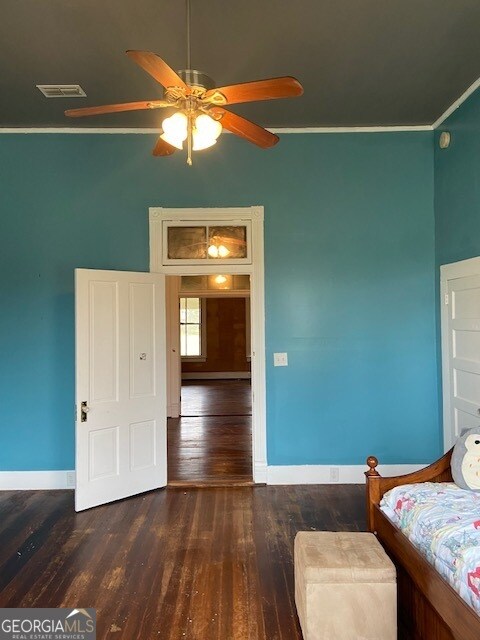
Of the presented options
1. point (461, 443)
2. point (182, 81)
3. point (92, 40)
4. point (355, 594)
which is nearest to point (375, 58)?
point (182, 81)

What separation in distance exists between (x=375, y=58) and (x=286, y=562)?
364cm

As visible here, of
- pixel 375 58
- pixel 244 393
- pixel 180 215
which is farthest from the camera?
pixel 244 393

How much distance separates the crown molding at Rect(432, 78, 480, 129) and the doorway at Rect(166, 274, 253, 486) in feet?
13.0

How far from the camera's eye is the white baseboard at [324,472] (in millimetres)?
3908

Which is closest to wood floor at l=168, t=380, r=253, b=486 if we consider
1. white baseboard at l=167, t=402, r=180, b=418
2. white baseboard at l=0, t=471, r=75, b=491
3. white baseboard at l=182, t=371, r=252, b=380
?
white baseboard at l=167, t=402, r=180, b=418

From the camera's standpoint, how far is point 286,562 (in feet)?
8.63

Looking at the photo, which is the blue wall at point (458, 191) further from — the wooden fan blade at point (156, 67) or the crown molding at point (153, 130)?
the wooden fan blade at point (156, 67)

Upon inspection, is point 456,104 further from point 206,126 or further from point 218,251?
point 206,126

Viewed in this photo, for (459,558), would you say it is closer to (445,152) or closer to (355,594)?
(355,594)

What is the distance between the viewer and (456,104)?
3.54m

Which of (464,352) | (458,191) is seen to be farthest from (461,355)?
(458,191)

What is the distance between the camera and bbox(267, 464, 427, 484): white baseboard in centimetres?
391

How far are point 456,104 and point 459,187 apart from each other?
75 centimetres

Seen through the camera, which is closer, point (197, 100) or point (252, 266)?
point (197, 100)
